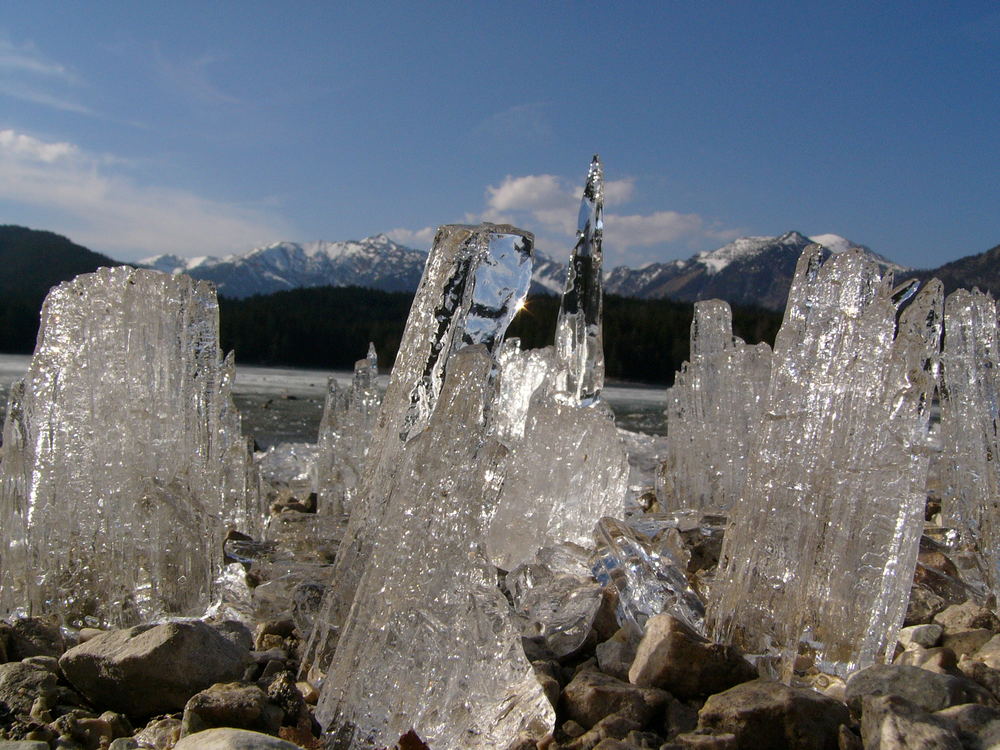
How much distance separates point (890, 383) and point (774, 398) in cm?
49

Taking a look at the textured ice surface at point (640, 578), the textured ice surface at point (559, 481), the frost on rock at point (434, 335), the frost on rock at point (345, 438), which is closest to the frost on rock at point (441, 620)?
the frost on rock at point (434, 335)

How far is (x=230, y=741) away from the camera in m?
2.17

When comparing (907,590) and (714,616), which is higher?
(907,590)

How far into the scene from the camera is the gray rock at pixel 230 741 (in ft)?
7.07

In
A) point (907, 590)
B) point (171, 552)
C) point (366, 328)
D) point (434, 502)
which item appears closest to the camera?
point (434, 502)

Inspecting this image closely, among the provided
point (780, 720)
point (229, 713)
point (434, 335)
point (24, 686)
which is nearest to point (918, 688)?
point (780, 720)

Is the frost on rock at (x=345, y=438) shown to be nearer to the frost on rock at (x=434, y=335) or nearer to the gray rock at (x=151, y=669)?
the frost on rock at (x=434, y=335)

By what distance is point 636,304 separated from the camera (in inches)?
4082

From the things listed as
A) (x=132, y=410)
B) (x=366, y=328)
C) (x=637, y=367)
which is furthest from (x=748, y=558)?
(x=366, y=328)

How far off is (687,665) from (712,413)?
541cm

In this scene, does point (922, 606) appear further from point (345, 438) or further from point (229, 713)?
point (345, 438)

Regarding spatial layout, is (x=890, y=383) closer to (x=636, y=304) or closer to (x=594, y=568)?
(x=594, y=568)

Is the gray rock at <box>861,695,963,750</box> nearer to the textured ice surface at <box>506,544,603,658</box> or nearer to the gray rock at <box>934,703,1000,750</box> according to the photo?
the gray rock at <box>934,703,1000,750</box>

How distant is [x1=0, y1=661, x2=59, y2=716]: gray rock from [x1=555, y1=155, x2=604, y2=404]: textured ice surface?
3899 millimetres
